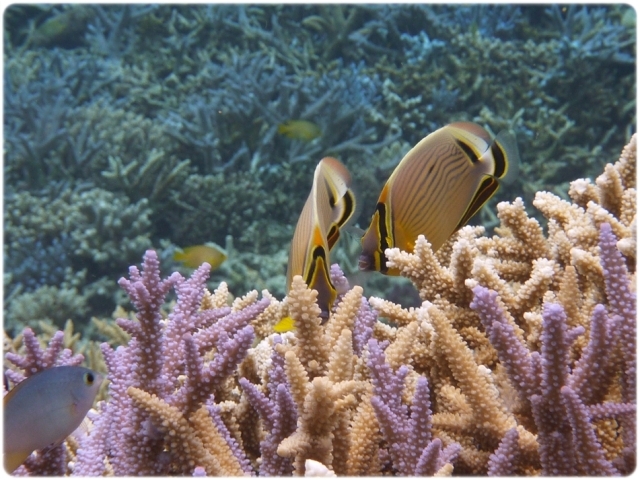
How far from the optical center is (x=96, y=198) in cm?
531

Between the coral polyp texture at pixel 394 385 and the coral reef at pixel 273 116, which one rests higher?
the coral reef at pixel 273 116

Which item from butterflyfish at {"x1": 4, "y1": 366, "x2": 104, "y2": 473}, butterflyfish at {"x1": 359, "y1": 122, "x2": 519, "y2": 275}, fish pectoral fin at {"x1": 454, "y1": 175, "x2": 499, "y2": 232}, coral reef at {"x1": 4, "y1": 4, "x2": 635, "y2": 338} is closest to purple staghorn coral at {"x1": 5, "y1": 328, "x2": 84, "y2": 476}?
butterflyfish at {"x1": 4, "y1": 366, "x2": 104, "y2": 473}

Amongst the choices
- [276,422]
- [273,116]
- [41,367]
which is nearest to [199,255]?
[273,116]

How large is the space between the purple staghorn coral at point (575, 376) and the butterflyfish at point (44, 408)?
1253 millimetres

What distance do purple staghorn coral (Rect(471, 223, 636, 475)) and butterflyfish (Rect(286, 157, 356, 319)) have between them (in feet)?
1.35

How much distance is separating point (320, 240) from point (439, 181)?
60 centimetres

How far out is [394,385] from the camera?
54.3 inches

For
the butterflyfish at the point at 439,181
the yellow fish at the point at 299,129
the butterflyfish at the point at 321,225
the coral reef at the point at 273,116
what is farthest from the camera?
the yellow fish at the point at 299,129

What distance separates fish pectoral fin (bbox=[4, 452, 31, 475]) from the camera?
59.7 inches

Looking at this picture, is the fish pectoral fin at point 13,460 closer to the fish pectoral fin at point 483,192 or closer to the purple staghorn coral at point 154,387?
the purple staghorn coral at point 154,387

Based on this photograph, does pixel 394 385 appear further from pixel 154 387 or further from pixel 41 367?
pixel 41 367

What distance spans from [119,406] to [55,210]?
445 centimetres

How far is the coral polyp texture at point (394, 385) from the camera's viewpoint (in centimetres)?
130

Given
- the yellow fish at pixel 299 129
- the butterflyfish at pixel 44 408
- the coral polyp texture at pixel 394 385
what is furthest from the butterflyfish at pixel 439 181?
the yellow fish at pixel 299 129
